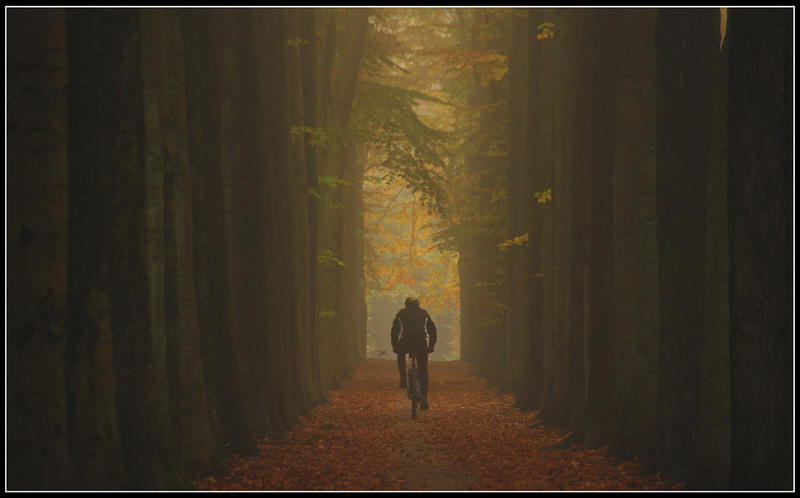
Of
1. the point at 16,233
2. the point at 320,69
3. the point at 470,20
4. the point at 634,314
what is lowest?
the point at 634,314

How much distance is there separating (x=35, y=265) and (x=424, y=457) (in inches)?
244

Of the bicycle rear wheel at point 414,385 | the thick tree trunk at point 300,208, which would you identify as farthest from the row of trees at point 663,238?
the thick tree trunk at point 300,208

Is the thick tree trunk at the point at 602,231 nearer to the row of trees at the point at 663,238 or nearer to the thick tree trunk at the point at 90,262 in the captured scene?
the row of trees at the point at 663,238

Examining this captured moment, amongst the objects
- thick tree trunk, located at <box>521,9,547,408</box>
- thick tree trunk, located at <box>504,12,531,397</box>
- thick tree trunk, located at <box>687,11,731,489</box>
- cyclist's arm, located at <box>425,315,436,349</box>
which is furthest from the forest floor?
thick tree trunk, located at <box>504,12,531,397</box>

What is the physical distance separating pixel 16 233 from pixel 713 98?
7.11m

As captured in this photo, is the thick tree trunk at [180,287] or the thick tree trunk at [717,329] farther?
the thick tree trunk at [180,287]

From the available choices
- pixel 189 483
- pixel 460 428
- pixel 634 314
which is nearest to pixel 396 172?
pixel 460 428

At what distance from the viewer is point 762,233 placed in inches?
232

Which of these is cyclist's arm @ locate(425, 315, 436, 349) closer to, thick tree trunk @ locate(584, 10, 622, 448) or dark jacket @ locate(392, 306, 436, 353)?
dark jacket @ locate(392, 306, 436, 353)

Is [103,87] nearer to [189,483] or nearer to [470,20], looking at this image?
[189,483]

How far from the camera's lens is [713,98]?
8867mm

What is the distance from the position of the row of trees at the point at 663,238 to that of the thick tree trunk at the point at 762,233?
12mm

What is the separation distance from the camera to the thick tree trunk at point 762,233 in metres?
5.91

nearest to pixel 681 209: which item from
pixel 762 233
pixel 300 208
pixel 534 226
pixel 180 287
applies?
pixel 762 233
